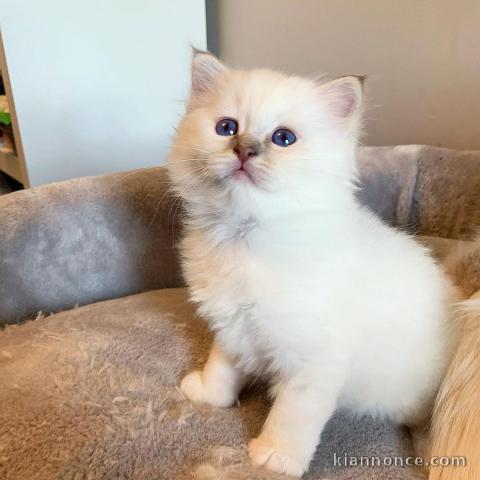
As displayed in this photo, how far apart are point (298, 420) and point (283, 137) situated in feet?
1.37

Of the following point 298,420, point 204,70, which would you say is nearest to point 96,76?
point 204,70

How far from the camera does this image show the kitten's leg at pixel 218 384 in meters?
0.97

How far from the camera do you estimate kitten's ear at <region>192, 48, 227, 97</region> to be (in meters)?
0.93

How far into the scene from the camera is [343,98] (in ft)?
2.82

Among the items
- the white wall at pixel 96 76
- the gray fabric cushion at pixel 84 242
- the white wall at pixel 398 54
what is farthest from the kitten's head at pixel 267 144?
the white wall at pixel 96 76

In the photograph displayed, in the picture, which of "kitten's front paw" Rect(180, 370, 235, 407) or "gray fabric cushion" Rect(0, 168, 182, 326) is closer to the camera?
"kitten's front paw" Rect(180, 370, 235, 407)

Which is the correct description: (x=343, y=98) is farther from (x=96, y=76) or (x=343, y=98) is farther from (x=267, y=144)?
(x=96, y=76)

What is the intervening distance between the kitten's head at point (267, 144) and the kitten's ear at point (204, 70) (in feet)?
0.09

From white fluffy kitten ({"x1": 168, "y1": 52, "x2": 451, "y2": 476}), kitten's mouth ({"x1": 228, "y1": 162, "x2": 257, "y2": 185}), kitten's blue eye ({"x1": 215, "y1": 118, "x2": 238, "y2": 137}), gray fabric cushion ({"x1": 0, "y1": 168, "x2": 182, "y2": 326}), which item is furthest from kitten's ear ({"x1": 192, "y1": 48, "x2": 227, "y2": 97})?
gray fabric cushion ({"x1": 0, "y1": 168, "x2": 182, "y2": 326})

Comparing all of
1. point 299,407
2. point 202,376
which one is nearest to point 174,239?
point 202,376

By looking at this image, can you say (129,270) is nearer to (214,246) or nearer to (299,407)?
(214,246)

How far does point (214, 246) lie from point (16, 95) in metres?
1.09

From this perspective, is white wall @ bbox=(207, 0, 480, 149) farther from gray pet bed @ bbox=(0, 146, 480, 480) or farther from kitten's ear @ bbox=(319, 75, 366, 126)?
kitten's ear @ bbox=(319, 75, 366, 126)

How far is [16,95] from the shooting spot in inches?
65.1
